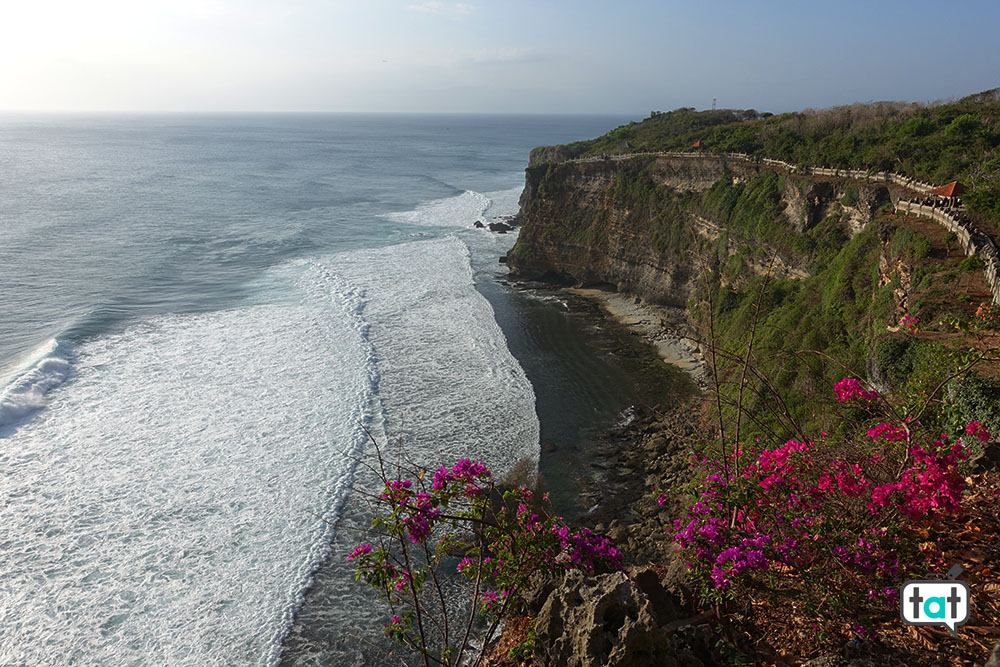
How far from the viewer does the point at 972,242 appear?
18.9 m

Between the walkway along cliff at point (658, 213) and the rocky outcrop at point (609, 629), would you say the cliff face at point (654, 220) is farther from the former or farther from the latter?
the rocky outcrop at point (609, 629)

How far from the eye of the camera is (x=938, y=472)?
257 inches

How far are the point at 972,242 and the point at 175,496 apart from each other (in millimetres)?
28538

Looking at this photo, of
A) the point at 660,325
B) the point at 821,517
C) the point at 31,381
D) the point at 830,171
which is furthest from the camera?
the point at 660,325

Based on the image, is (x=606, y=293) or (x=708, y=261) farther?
(x=606, y=293)

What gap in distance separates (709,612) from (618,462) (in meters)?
15.9

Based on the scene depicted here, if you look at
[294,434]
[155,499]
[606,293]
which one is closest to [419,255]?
[606,293]

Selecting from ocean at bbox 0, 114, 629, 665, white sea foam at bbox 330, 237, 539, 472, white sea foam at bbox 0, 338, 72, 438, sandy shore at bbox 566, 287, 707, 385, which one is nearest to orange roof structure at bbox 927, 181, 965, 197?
sandy shore at bbox 566, 287, 707, 385

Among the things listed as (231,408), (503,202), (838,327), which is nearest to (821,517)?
(838,327)

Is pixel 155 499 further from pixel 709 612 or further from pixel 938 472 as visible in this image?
pixel 938 472

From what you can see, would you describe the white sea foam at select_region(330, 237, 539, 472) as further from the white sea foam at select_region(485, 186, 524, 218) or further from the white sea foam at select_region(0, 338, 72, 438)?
the white sea foam at select_region(485, 186, 524, 218)

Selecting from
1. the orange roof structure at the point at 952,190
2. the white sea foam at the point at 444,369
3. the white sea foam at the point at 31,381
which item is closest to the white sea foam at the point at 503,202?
the white sea foam at the point at 444,369

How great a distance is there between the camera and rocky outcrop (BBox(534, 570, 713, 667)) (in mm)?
6406

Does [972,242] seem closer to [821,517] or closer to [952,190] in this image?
[952,190]
